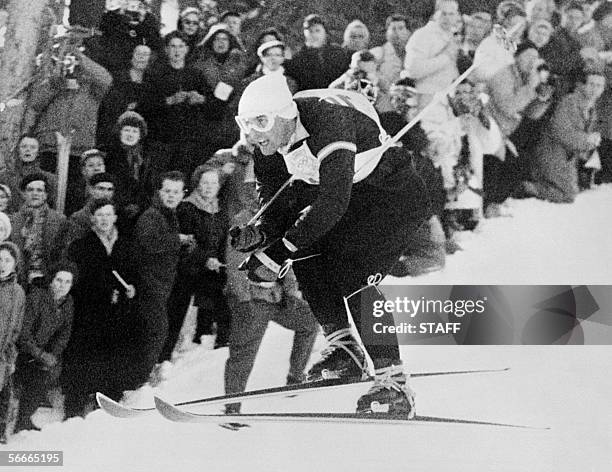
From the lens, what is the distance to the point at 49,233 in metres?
3.31

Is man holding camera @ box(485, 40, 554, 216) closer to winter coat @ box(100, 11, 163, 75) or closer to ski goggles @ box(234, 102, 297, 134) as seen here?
ski goggles @ box(234, 102, 297, 134)

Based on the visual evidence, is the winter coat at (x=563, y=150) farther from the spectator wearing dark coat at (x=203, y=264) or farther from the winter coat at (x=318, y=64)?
the spectator wearing dark coat at (x=203, y=264)

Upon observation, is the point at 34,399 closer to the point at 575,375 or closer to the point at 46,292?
the point at 46,292

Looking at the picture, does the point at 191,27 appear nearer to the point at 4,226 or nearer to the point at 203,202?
the point at 203,202

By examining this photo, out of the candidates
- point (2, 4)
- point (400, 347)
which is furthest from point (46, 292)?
point (400, 347)

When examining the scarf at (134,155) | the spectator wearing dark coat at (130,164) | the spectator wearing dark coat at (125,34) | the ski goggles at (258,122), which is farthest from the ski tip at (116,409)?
the spectator wearing dark coat at (125,34)

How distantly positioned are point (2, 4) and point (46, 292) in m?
1.10

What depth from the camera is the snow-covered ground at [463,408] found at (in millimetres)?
3336

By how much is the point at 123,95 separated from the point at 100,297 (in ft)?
2.50

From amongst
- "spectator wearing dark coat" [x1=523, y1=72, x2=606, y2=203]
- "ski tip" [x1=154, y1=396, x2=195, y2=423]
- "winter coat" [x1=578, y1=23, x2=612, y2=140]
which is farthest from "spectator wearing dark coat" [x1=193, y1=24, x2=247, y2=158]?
"winter coat" [x1=578, y1=23, x2=612, y2=140]

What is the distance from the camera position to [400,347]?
332 cm

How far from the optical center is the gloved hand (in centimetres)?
326

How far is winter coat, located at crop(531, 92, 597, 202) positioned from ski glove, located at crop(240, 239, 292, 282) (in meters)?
1.02

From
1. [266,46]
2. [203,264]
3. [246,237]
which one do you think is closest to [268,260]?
[246,237]
